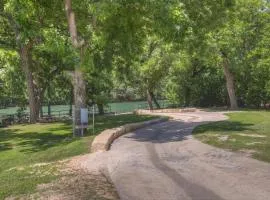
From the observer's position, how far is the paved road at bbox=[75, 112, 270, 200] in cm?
1038

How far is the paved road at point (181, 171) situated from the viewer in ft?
34.1

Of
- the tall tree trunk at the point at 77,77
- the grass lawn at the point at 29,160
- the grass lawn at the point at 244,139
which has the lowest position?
the grass lawn at the point at 29,160

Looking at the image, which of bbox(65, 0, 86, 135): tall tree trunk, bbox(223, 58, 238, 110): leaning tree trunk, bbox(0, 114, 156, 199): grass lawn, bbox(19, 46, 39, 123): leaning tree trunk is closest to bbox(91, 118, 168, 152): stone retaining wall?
bbox(0, 114, 156, 199): grass lawn

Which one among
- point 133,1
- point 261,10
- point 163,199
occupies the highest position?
point 261,10

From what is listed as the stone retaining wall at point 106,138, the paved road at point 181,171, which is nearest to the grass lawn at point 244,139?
the paved road at point 181,171

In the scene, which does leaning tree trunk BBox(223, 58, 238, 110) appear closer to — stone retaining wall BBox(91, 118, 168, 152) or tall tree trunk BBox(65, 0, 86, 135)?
stone retaining wall BBox(91, 118, 168, 152)

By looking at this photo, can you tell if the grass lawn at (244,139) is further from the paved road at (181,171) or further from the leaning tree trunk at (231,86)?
the leaning tree trunk at (231,86)

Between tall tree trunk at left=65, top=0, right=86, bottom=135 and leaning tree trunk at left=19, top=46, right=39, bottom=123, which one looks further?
leaning tree trunk at left=19, top=46, right=39, bottom=123

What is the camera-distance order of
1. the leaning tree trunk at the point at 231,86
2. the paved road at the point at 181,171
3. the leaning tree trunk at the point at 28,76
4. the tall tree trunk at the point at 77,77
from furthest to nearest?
the leaning tree trunk at the point at 231,86 → the leaning tree trunk at the point at 28,76 → the tall tree trunk at the point at 77,77 → the paved road at the point at 181,171

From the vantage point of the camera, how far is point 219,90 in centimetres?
5369

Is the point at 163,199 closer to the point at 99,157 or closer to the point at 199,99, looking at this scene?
the point at 99,157

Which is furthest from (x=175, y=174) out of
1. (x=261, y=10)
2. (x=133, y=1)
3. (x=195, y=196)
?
(x=261, y=10)

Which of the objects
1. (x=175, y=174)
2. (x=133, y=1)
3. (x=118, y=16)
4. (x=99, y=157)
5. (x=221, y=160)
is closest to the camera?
(x=175, y=174)

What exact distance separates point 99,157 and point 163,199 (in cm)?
592
